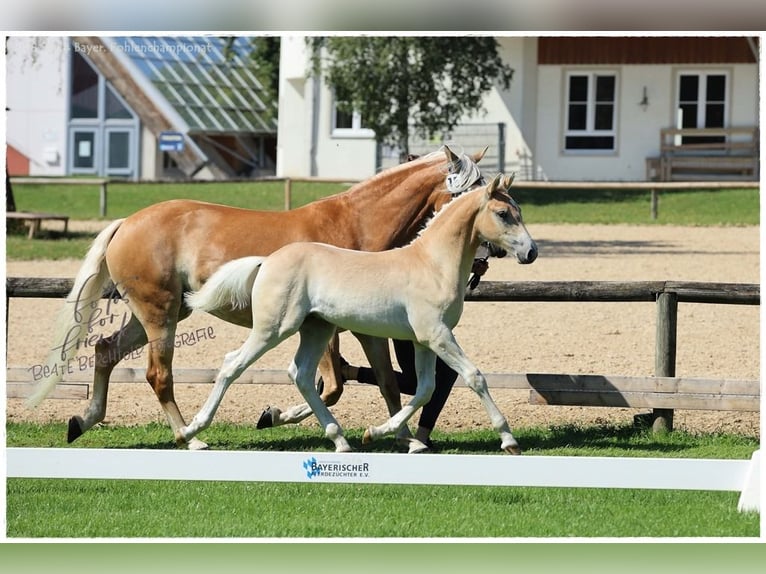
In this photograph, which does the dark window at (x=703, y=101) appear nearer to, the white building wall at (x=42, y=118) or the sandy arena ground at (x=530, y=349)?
the sandy arena ground at (x=530, y=349)

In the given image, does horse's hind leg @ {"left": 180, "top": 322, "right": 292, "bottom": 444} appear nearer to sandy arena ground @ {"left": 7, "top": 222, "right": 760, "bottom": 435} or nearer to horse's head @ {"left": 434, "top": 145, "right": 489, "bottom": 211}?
horse's head @ {"left": 434, "top": 145, "right": 489, "bottom": 211}

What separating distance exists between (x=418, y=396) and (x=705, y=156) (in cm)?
2119

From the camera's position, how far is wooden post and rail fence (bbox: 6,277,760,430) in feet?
23.4

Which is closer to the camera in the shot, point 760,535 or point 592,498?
point 760,535

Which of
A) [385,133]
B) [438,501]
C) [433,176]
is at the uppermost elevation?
[385,133]

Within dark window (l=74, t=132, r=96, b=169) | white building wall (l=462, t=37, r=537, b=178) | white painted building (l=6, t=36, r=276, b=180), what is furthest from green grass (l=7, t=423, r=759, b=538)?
dark window (l=74, t=132, r=96, b=169)

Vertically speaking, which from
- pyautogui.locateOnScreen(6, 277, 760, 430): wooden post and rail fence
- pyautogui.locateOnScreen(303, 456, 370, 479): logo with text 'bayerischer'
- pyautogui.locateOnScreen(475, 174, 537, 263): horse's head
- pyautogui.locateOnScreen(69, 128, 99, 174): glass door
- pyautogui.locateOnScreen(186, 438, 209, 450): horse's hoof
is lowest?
pyautogui.locateOnScreen(186, 438, 209, 450): horse's hoof

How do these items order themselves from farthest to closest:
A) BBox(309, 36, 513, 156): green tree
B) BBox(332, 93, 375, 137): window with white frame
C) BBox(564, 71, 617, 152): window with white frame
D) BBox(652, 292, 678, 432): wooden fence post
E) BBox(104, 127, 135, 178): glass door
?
BBox(104, 127, 135, 178): glass door
BBox(564, 71, 617, 152): window with white frame
BBox(332, 93, 375, 137): window with white frame
BBox(309, 36, 513, 156): green tree
BBox(652, 292, 678, 432): wooden fence post

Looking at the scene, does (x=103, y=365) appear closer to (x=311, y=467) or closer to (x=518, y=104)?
(x=311, y=467)

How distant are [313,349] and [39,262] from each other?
10.6 m

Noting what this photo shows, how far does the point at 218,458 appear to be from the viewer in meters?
5.47

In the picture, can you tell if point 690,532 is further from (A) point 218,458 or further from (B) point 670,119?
(B) point 670,119

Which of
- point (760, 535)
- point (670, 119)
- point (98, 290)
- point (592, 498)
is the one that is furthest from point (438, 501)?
point (670, 119)


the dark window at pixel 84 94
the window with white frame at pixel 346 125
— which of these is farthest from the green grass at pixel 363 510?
the dark window at pixel 84 94
